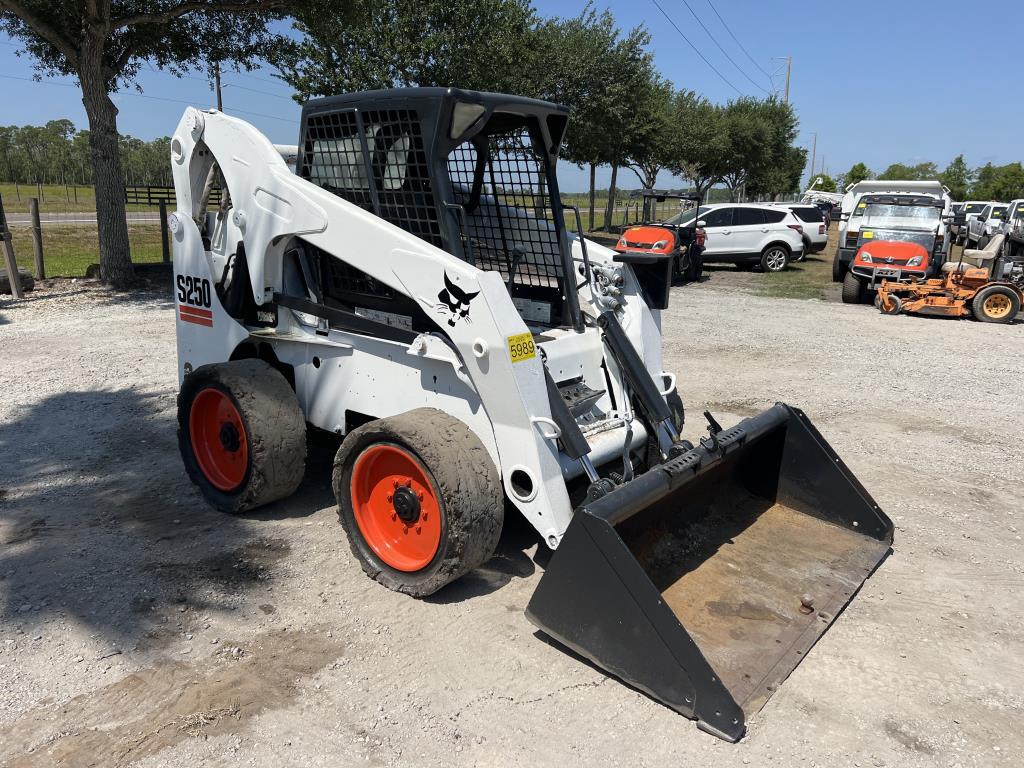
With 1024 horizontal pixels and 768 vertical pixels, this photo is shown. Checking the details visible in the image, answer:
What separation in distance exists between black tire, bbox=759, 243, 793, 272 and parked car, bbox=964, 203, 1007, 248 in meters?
3.89

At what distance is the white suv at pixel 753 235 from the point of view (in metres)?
19.0

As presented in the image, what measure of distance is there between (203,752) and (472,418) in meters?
1.79

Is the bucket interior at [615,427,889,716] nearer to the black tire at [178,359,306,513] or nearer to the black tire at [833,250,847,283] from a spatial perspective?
the black tire at [178,359,306,513]

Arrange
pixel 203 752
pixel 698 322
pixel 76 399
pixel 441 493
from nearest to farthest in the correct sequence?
pixel 203 752 → pixel 441 493 → pixel 76 399 → pixel 698 322

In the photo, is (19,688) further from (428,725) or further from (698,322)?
(698,322)

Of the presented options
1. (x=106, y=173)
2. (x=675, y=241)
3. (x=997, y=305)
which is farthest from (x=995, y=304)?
(x=106, y=173)

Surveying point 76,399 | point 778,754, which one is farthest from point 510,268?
point 76,399

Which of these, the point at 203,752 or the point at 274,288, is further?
the point at 274,288

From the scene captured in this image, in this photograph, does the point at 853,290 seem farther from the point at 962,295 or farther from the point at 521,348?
the point at 521,348

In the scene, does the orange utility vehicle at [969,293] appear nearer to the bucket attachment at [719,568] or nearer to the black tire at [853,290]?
the black tire at [853,290]

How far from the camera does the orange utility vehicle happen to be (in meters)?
12.1

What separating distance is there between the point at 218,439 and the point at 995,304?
1220 centimetres

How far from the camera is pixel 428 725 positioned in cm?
297

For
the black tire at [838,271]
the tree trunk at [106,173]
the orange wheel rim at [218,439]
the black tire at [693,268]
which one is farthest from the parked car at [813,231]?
the orange wheel rim at [218,439]
